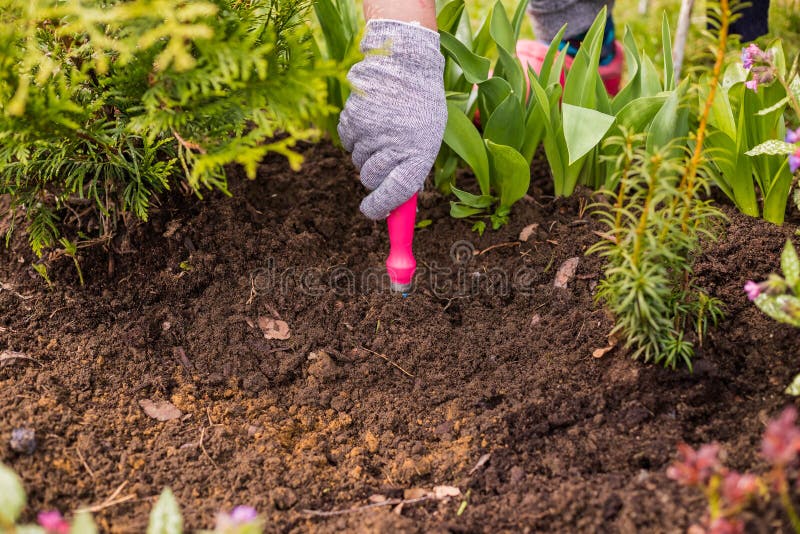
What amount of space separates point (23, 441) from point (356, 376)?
0.77 metres

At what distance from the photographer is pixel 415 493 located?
154cm

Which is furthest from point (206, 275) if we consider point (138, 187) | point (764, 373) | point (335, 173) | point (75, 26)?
point (764, 373)

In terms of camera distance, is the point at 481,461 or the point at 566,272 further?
the point at 566,272

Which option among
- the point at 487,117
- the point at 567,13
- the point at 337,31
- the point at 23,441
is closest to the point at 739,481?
the point at 23,441

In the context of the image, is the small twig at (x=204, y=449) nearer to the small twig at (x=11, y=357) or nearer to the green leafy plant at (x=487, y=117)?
the small twig at (x=11, y=357)

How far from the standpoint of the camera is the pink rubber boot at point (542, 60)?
2912 mm

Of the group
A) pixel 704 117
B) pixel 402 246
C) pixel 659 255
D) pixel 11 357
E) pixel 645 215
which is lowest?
pixel 11 357

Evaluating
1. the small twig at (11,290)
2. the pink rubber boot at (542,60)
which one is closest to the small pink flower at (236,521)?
the small twig at (11,290)

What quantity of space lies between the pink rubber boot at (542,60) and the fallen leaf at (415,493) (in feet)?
5.97

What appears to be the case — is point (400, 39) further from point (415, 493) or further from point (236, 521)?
point (236, 521)

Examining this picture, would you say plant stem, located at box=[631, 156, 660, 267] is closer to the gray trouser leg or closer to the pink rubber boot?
the pink rubber boot

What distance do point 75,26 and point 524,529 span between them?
1.28 meters

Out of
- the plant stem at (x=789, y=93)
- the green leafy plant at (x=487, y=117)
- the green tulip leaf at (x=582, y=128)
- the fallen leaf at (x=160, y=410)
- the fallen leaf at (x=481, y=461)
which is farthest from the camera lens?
the green leafy plant at (x=487, y=117)

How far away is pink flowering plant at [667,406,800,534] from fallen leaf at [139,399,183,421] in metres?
1.13
